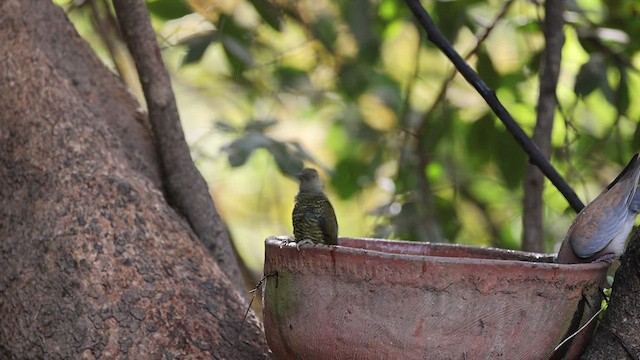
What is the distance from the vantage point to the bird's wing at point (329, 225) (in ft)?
5.45

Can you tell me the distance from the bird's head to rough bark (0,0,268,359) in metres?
0.30

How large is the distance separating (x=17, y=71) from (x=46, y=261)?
1.56ft

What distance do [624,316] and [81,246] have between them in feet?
3.40

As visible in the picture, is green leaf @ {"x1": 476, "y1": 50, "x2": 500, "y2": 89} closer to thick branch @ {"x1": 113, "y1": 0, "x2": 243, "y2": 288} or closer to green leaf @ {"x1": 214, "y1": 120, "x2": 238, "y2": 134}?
green leaf @ {"x1": 214, "y1": 120, "x2": 238, "y2": 134}

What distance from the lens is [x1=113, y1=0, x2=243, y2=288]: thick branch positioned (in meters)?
2.19

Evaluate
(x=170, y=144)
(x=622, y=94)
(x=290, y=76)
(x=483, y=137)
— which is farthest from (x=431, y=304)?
(x=290, y=76)

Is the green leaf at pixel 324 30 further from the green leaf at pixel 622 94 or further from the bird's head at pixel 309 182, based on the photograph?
the bird's head at pixel 309 182

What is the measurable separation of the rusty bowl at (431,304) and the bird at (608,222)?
5cm

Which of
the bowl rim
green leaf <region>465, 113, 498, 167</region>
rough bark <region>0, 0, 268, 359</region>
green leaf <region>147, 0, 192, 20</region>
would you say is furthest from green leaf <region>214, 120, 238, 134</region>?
the bowl rim

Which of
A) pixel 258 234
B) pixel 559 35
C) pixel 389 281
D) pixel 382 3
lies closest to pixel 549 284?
pixel 389 281

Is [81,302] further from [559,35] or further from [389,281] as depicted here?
[559,35]

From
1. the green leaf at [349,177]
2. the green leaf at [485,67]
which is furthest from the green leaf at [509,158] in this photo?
the green leaf at [349,177]

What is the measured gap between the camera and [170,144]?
2.20 metres

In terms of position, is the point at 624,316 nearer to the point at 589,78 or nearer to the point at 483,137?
the point at 589,78
